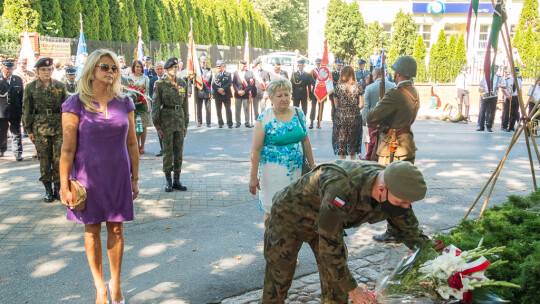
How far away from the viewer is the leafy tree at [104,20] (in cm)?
2456

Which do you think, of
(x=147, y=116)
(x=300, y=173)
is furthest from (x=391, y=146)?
(x=147, y=116)

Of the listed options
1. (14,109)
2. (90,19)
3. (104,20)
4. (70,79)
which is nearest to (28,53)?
(14,109)

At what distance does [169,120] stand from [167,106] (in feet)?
0.90

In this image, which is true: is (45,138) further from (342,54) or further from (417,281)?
(342,54)

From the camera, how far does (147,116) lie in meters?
12.2

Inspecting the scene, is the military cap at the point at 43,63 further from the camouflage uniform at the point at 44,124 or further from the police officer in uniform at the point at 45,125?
the camouflage uniform at the point at 44,124

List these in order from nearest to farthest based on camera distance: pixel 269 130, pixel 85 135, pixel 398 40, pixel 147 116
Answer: pixel 85 135 < pixel 269 130 < pixel 147 116 < pixel 398 40

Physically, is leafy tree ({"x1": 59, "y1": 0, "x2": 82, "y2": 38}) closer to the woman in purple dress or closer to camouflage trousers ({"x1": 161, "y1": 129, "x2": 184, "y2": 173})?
camouflage trousers ({"x1": 161, "y1": 129, "x2": 184, "y2": 173})

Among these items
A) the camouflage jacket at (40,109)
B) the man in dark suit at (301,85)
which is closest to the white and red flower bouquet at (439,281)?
the camouflage jacket at (40,109)

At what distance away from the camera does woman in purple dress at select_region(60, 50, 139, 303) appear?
4242mm

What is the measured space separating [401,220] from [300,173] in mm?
2050

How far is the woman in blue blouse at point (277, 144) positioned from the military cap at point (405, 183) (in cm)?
241

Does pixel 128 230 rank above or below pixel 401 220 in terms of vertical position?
below

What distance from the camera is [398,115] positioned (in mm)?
6129
